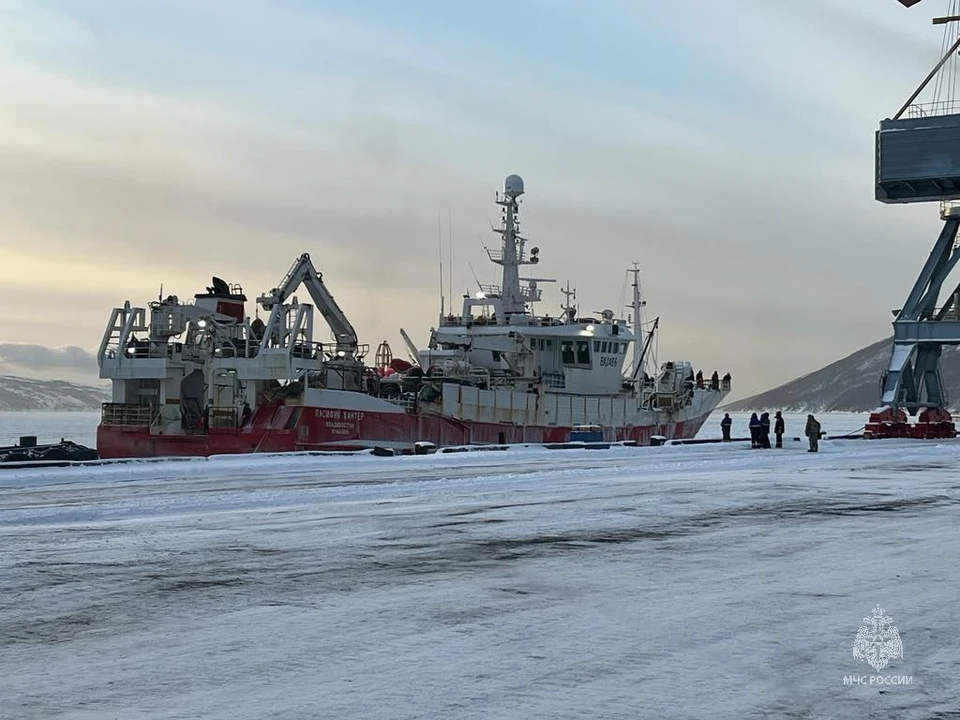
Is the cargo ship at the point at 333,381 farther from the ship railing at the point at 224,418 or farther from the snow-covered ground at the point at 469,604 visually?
the snow-covered ground at the point at 469,604

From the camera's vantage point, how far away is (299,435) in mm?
42812

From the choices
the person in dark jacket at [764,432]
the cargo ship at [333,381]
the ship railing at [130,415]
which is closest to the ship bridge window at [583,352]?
the cargo ship at [333,381]

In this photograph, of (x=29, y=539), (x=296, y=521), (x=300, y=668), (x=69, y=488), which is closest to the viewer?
(x=300, y=668)

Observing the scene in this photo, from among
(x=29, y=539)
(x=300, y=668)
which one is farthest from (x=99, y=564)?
(x=300, y=668)

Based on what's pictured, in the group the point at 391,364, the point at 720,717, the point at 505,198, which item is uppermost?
the point at 505,198

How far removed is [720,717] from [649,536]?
7.60m

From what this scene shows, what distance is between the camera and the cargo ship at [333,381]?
44062mm

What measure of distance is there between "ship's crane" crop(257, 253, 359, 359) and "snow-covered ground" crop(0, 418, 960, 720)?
1120 inches

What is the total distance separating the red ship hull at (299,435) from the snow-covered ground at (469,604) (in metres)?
24.2

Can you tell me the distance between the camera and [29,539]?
42.8 ft

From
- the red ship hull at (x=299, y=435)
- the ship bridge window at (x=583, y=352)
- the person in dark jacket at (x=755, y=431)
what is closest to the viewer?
the person in dark jacket at (x=755, y=431)

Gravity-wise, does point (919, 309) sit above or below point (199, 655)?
above

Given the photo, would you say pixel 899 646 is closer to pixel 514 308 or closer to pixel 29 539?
pixel 29 539

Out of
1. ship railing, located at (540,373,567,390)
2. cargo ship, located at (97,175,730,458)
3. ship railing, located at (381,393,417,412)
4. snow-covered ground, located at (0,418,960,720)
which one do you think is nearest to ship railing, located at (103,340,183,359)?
cargo ship, located at (97,175,730,458)
